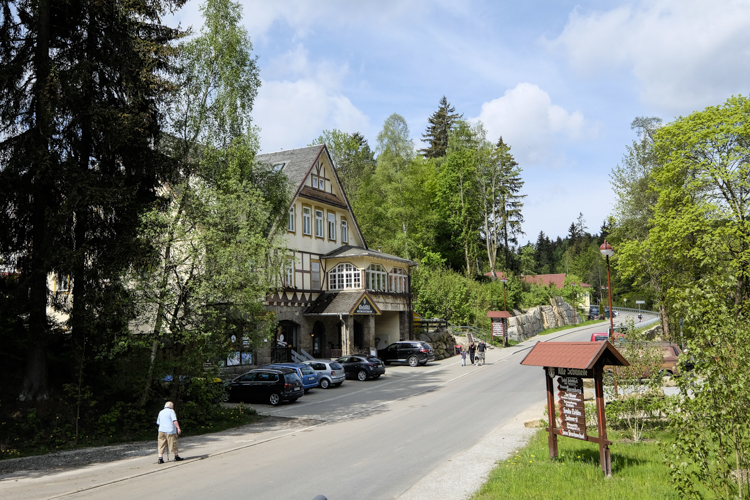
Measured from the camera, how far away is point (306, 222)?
38.2m

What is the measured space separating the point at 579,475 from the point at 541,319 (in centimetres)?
6059

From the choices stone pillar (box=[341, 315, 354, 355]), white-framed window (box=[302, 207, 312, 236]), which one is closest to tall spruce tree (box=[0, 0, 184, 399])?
white-framed window (box=[302, 207, 312, 236])

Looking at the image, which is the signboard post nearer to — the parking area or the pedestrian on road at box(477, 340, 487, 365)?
the pedestrian on road at box(477, 340, 487, 365)

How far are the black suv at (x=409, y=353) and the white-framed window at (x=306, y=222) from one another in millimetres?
9863

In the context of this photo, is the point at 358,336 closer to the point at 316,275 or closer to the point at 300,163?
the point at 316,275

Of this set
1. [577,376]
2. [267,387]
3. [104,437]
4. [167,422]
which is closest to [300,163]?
[267,387]

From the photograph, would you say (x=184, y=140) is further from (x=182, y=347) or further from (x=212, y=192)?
(x=182, y=347)

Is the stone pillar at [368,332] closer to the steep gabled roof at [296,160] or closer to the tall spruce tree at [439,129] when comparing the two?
the steep gabled roof at [296,160]

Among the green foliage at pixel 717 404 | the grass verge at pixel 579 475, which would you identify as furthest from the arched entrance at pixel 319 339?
the green foliage at pixel 717 404

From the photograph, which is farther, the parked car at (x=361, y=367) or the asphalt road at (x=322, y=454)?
the parked car at (x=361, y=367)

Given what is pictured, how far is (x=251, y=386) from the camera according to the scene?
77.8 feet

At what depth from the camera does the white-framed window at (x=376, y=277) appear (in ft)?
131

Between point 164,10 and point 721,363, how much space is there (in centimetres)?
2007

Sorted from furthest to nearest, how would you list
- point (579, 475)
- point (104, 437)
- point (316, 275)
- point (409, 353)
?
point (316, 275), point (409, 353), point (104, 437), point (579, 475)
